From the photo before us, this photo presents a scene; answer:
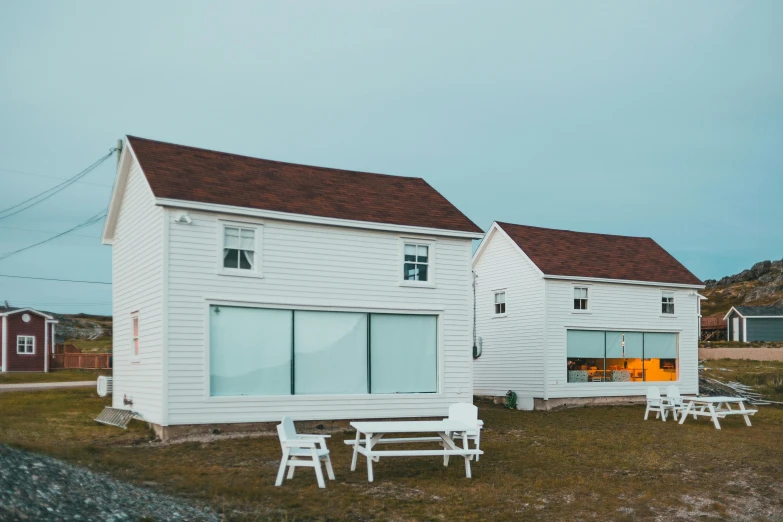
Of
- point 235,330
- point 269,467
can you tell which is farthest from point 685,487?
point 235,330

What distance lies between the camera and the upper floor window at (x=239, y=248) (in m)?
17.3

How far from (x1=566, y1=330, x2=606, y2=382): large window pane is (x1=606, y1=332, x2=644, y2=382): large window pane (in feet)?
1.17

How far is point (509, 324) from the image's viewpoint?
2811 centimetres

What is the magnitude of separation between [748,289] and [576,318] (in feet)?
352

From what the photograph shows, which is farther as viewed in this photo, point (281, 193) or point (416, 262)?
point (416, 262)

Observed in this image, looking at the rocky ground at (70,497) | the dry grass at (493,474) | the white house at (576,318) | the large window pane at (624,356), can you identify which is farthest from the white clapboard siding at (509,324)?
the rocky ground at (70,497)

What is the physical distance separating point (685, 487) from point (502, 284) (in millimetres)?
17060

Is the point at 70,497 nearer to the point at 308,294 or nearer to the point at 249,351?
the point at 249,351

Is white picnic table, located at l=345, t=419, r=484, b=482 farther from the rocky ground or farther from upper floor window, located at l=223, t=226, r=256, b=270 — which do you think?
upper floor window, located at l=223, t=226, r=256, b=270

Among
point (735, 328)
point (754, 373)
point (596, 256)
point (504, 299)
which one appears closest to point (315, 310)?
point (504, 299)

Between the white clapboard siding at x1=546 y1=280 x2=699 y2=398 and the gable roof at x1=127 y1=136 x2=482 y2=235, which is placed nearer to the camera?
the gable roof at x1=127 y1=136 x2=482 y2=235

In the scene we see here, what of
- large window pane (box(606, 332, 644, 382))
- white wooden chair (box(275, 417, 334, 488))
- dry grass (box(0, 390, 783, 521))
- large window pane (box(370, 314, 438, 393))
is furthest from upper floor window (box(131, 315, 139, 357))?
large window pane (box(606, 332, 644, 382))

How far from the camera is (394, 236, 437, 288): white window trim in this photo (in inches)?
764

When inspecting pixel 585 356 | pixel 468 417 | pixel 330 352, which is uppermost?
pixel 330 352
